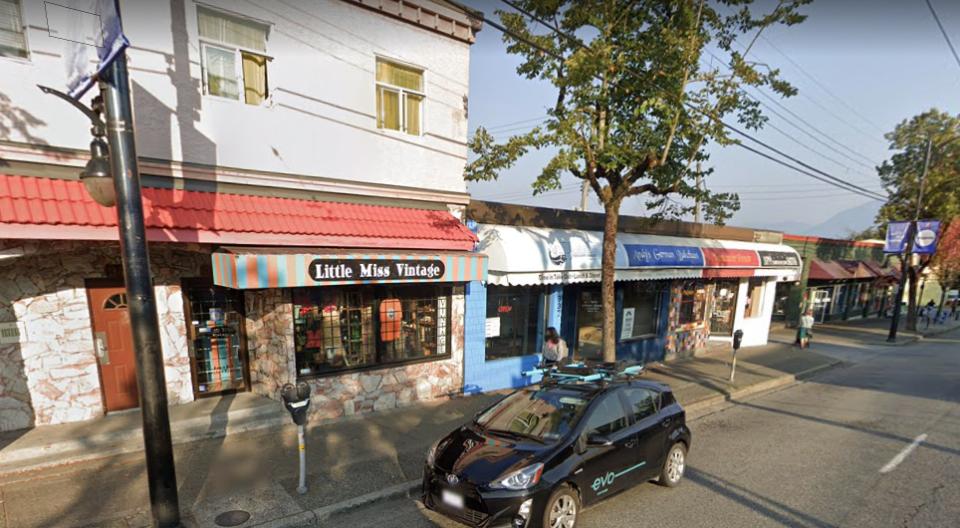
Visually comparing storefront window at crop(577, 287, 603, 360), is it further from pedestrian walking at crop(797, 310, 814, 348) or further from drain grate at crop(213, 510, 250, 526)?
pedestrian walking at crop(797, 310, 814, 348)

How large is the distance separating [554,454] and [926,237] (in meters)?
23.4

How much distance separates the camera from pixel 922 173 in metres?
20.8

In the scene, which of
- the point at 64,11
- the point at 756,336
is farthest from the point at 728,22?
the point at 756,336

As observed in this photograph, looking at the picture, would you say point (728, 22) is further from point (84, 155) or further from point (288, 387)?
point (84, 155)

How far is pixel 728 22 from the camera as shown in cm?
802

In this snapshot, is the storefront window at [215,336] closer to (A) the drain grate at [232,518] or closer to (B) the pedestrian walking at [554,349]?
(A) the drain grate at [232,518]

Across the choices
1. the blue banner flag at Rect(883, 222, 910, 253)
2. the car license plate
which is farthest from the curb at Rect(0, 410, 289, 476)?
the blue banner flag at Rect(883, 222, 910, 253)

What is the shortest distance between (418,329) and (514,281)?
221 cm

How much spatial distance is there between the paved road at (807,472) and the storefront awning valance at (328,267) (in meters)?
3.35

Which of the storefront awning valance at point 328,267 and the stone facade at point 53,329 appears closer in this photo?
the stone facade at point 53,329

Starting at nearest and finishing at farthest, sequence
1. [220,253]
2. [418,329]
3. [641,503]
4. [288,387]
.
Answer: [288,387] → [641,503] → [220,253] → [418,329]

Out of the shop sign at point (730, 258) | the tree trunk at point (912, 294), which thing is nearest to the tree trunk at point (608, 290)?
the shop sign at point (730, 258)

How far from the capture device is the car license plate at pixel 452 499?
4.49m

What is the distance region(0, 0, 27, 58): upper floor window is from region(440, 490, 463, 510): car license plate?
7.67 meters
